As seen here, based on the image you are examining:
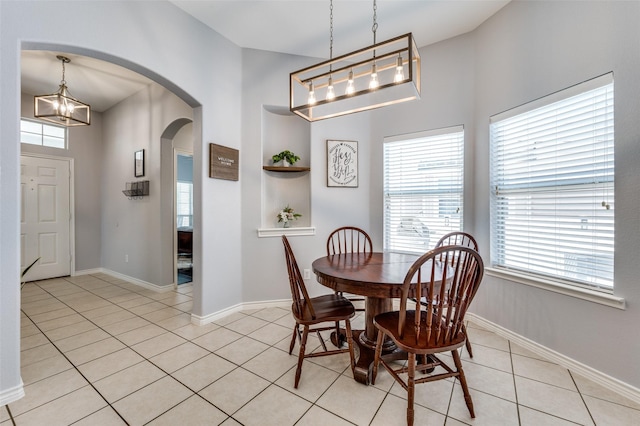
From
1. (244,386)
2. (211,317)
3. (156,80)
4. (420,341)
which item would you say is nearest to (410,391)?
(420,341)

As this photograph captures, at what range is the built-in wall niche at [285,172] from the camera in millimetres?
3451

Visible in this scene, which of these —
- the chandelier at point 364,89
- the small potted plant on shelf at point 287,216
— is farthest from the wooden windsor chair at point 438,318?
the small potted plant on shelf at point 287,216

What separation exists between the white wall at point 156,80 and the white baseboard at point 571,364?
2.71m

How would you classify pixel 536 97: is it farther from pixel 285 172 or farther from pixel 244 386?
pixel 244 386

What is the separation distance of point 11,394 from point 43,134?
4521 mm

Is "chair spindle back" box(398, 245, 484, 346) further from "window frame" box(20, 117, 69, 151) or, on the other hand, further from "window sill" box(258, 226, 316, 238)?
"window frame" box(20, 117, 69, 151)

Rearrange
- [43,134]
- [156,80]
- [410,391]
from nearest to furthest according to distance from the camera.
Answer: [410,391] < [156,80] < [43,134]

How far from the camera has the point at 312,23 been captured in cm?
274

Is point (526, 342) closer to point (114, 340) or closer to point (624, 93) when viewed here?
point (624, 93)

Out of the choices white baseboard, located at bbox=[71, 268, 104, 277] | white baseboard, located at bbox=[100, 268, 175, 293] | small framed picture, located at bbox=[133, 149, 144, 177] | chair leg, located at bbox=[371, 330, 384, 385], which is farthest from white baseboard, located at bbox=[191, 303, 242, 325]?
white baseboard, located at bbox=[71, 268, 104, 277]

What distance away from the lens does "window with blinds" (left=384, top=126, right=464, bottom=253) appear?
9.68ft

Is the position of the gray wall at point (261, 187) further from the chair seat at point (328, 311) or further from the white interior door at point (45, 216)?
the white interior door at point (45, 216)

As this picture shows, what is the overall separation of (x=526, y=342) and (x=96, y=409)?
10.3 feet

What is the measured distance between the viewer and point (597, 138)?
1873 mm
